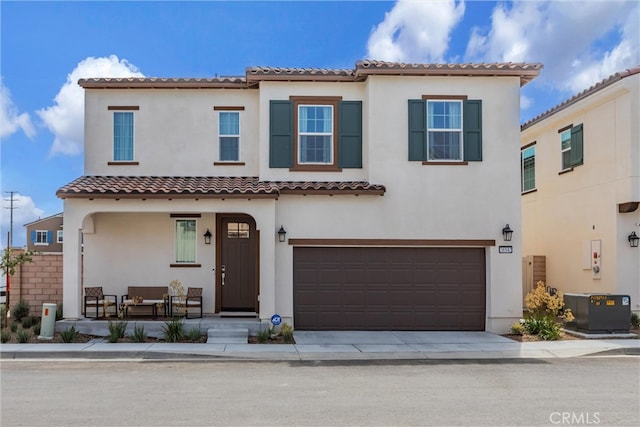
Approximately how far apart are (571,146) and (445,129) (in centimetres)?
563

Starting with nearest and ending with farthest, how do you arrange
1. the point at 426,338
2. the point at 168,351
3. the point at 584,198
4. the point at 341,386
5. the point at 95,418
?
1. the point at 95,418
2. the point at 341,386
3. the point at 168,351
4. the point at 426,338
5. the point at 584,198

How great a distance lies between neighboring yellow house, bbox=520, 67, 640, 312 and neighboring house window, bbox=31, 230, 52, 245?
4481 centimetres

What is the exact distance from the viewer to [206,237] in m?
15.2

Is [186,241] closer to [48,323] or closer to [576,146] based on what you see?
[48,323]

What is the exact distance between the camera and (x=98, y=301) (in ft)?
47.4

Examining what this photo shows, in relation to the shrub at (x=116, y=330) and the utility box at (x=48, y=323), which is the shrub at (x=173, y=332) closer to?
the shrub at (x=116, y=330)

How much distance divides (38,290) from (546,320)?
1362cm

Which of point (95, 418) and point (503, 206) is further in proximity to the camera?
point (503, 206)

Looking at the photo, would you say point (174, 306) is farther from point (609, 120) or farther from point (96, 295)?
point (609, 120)

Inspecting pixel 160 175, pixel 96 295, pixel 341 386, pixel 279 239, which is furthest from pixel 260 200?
pixel 341 386

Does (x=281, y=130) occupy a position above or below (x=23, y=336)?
above

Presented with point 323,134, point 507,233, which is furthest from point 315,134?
point 507,233

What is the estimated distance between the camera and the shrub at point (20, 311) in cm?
1501

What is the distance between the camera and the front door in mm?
15273
